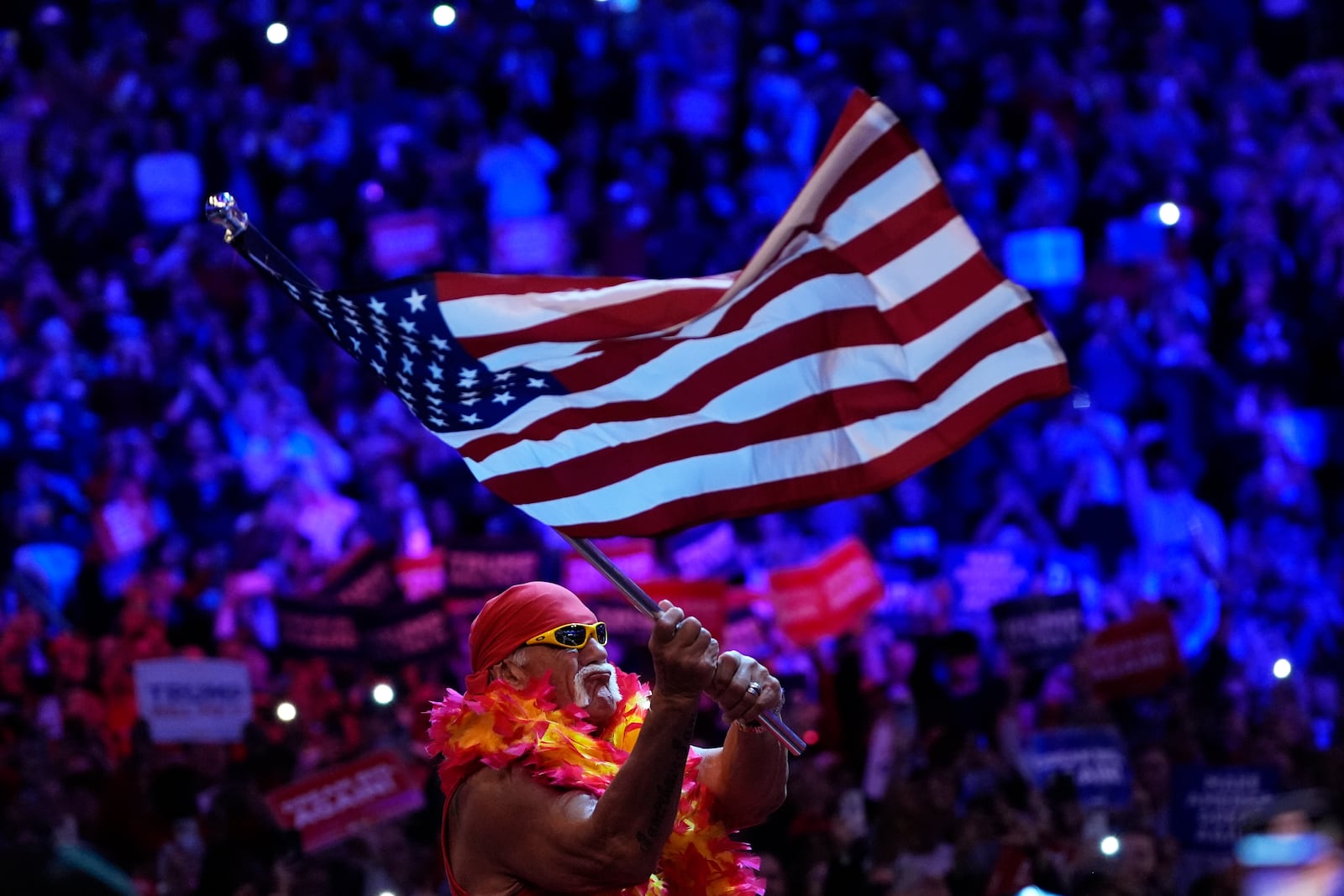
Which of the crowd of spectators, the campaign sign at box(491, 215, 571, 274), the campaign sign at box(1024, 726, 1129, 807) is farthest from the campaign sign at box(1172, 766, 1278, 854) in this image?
the campaign sign at box(491, 215, 571, 274)

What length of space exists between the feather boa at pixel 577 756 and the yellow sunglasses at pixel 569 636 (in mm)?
84

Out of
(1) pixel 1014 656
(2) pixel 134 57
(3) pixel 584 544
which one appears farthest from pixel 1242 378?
(3) pixel 584 544

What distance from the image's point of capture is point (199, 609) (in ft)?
33.1

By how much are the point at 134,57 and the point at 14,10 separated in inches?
74.5

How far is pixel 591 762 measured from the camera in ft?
11.5

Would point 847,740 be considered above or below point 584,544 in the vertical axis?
below

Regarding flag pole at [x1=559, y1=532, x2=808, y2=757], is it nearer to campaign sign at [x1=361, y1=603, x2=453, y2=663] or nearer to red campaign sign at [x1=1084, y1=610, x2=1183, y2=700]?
campaign sign at [x1=361, y1=603, x2=453, y2=663]

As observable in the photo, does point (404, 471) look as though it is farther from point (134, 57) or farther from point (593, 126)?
point (134, 57)

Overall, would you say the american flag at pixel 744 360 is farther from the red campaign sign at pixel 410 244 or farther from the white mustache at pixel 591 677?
the red campaign sign at pixel 410 244

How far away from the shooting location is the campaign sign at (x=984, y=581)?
10.9 m

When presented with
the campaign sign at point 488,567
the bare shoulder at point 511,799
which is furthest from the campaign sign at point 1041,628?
the bare shoulder at point 511,799

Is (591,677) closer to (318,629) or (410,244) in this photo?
(318,629)

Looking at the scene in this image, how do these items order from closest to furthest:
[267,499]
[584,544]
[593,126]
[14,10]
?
[584,544], [267,499], [593,126], [14,10]

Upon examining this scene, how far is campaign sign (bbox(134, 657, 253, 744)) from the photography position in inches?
315
